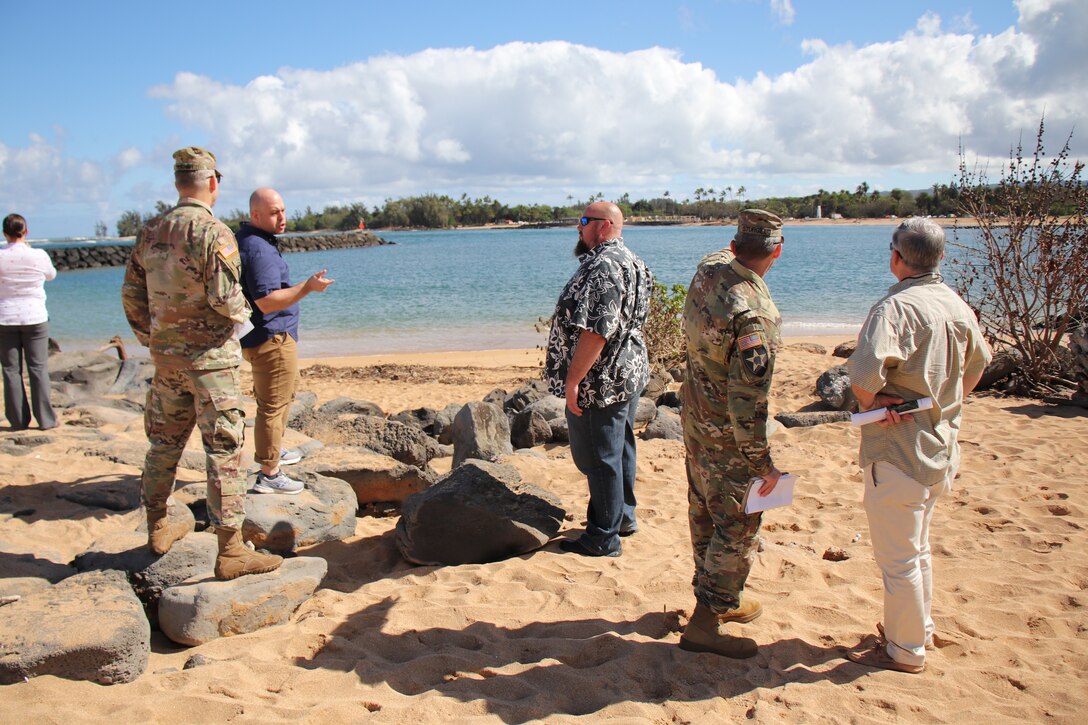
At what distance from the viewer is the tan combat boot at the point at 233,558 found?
3756mm

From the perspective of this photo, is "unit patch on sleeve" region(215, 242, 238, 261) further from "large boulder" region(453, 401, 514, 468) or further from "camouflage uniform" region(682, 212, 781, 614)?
"large boulder" region(453, 401, 514, 468)

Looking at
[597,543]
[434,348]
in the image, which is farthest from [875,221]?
[597,543]

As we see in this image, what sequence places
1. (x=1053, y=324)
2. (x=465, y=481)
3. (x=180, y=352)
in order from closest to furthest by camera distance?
(x=180, y=352) → (x=465, y=481) → (x=1053, y=324)

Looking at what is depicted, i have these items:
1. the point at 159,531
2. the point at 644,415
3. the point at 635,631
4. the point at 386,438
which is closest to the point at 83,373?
the point at 386,438

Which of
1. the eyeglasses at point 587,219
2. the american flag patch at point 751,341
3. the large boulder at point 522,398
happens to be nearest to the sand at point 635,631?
the american flag patch at point 751,341

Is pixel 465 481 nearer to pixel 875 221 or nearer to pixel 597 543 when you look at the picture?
pixel 597 543

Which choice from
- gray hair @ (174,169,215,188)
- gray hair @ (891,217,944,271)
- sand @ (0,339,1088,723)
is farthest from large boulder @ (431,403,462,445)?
gray hair @ (891,217,944,271)

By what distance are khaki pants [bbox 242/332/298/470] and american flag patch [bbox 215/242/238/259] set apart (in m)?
0.97

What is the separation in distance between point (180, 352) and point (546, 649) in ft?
7.51

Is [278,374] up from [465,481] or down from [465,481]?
up

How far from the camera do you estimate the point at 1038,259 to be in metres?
8.20

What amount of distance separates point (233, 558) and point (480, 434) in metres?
2.74

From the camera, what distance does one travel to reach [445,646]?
3.51m

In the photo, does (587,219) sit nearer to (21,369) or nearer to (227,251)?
(227,251)
